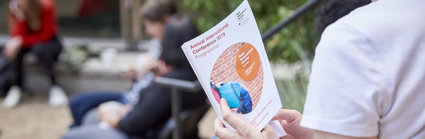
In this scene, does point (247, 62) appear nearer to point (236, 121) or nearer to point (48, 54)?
point (236, 121)

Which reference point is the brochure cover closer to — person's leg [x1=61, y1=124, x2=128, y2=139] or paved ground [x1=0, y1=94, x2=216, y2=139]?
person's leg [x1=61, y1=124, x2=128, y2=139]

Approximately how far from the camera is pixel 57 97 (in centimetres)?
550

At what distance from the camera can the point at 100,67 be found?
19.3 ft

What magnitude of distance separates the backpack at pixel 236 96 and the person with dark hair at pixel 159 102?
6.01 ft

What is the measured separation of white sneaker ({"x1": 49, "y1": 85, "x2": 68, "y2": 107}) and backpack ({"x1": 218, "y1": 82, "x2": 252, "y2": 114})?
4.72m

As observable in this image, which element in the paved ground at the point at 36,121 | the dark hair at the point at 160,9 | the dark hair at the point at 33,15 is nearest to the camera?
the dark hair at the point at 160,9

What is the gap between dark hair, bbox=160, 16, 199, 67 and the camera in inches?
114

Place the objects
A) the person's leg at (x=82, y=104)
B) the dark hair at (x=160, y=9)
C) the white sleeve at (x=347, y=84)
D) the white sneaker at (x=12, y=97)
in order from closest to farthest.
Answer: the white sleeve at (x=347, y=84), the dark hair at (x=160, y=9), the person's leg at (x=82, y=104), the white sneaker at (x=12, y=97)

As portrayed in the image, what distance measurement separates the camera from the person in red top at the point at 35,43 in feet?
17.9

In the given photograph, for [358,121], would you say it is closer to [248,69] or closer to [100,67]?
[248,69]

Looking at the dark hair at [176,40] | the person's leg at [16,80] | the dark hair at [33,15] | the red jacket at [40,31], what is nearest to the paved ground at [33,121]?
the person's leg at [16,80]

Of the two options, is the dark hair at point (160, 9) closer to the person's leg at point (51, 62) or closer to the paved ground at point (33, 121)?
the paved ground at point (33, 121)

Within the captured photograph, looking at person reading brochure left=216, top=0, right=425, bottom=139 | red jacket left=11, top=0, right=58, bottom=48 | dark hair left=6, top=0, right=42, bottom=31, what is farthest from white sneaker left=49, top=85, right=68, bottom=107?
person reading brochure left=216, top=0, right=425, bottom=139

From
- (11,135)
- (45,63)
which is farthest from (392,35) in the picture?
(45,63)
